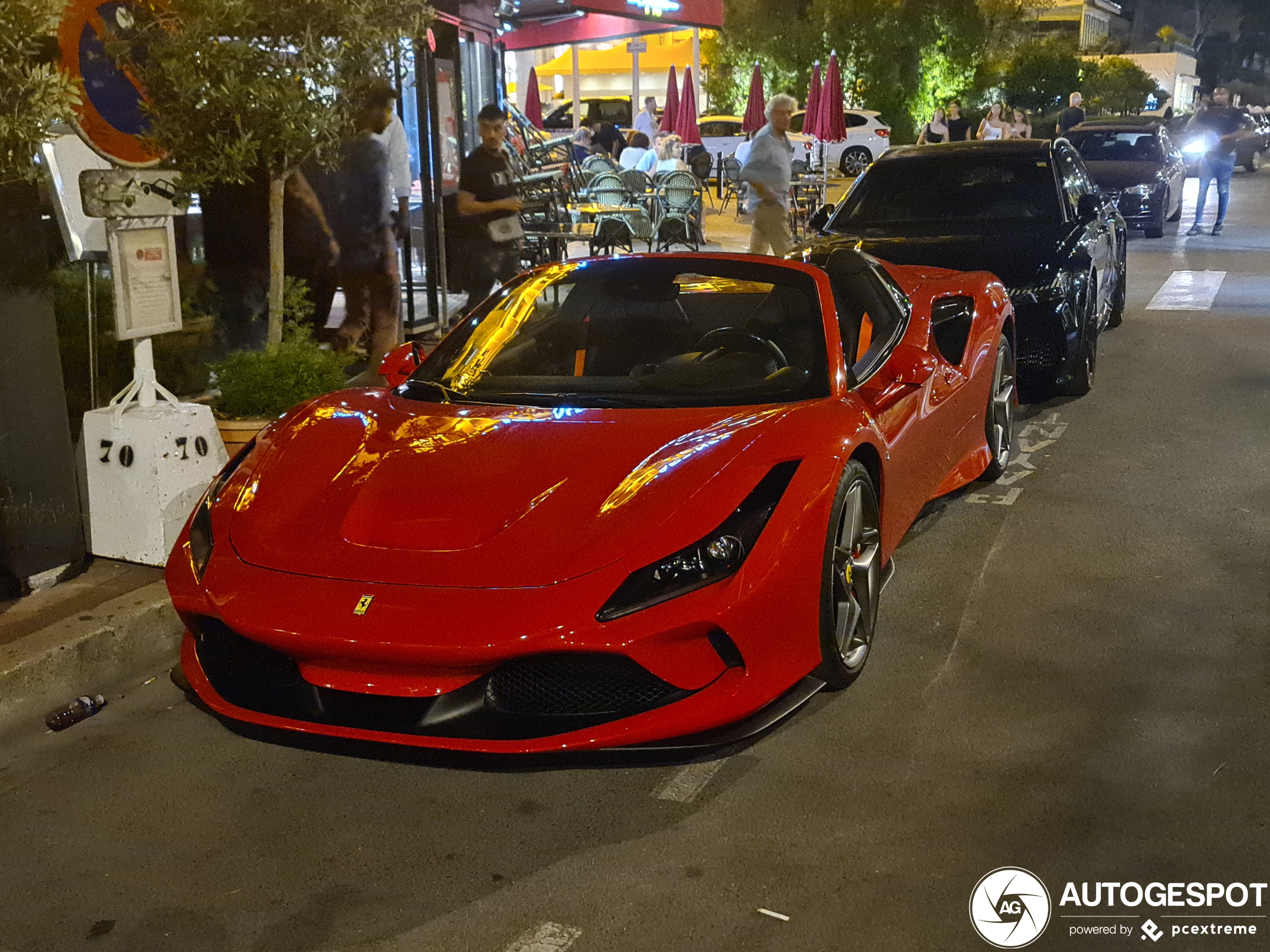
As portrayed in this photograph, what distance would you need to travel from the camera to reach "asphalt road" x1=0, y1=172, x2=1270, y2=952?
120 inches

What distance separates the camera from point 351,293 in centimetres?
1012

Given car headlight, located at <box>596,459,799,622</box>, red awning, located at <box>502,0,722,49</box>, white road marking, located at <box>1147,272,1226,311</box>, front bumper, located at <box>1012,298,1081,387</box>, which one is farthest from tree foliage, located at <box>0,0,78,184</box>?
white road marking, located at <box>1147,272,1226,311</box>

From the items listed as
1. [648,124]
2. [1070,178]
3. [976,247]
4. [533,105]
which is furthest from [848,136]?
[976,247]

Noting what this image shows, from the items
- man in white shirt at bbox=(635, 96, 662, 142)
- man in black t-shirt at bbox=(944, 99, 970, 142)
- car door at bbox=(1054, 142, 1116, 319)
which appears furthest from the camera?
man in black t-shirt at bbox=(944, 99, 970, 142)

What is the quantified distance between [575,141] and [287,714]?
774 inches

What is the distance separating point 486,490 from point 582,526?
0.36 meters

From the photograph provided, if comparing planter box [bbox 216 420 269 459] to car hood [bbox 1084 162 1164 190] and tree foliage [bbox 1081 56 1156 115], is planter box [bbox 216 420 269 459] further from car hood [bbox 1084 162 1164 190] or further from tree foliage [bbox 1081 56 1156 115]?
tree foliage [bbox 1081 56 1156 115]

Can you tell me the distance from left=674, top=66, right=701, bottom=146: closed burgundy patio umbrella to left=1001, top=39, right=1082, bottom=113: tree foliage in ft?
94.6

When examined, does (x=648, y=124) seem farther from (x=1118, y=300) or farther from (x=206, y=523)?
(x=206, y=523)

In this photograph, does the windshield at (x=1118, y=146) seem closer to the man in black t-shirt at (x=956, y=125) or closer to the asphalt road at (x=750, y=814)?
the man in black t-shirt at (x=956, y=125)

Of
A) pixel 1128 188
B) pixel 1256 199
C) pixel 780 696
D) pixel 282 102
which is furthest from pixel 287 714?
pixel 1256 199

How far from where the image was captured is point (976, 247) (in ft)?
28.2

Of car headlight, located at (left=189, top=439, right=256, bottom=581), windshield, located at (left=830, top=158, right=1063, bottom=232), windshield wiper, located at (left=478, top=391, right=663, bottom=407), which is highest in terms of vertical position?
windshield, located at (left=830, top=158, right=1063, bottom=232)

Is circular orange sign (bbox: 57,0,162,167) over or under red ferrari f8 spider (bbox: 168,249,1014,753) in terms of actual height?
over
